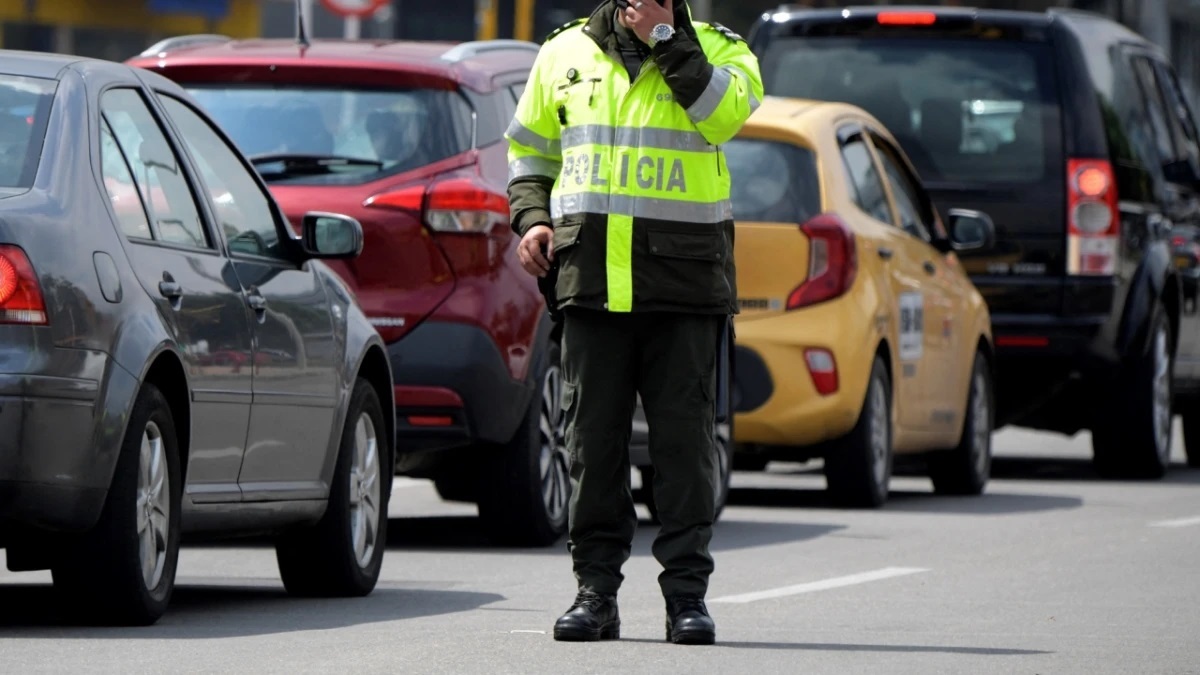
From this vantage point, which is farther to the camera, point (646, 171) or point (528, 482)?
point (528, 482)

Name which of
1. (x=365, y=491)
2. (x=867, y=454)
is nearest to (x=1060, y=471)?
(x=867, y=454)

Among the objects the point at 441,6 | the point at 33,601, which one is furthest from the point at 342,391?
the point at 441,6

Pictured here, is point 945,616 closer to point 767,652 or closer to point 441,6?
point 767,652

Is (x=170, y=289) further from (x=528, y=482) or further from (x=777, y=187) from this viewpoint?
(x=777, y=187)

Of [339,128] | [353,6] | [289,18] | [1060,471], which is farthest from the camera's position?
[289,18]

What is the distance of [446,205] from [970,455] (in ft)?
14.9

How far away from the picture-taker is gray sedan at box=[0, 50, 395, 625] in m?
6.53

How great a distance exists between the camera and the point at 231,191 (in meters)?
8.12

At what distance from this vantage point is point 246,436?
25.2 ft

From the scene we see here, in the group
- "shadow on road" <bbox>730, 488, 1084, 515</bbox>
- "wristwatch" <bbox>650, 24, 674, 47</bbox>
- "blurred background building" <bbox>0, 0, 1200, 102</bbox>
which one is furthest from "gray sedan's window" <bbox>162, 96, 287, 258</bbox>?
"blurred background building" <bbox>0, 0, 1200, 102</bbox>

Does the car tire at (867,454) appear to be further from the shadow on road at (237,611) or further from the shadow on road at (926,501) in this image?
the shadow on road at (237,611)

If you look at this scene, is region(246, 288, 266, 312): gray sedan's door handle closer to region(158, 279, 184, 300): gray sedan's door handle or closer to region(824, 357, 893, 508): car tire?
region(158, 279, 184, 300): gray sedan's door handle

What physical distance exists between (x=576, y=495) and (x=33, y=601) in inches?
68.1

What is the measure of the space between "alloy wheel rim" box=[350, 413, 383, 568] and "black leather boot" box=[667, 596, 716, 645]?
163 cm
